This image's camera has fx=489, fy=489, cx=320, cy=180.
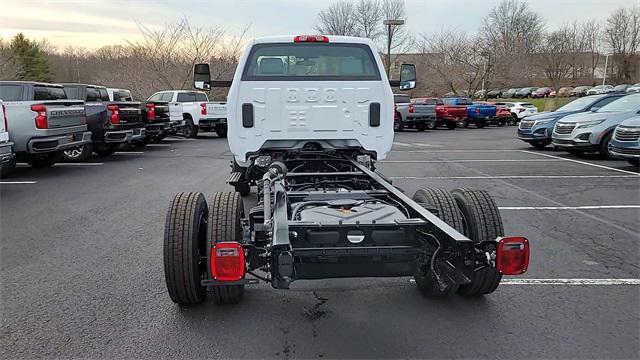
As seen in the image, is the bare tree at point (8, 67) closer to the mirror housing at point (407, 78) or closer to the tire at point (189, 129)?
the tire at point (189, 129)

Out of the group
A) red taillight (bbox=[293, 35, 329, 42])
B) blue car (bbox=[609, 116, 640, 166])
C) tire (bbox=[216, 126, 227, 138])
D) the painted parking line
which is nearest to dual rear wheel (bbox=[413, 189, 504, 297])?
the painted parking line

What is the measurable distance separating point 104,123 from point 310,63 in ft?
28.9

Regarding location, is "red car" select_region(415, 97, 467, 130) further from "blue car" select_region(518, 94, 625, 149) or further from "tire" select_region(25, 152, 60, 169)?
"tire" select_region(25, 152, 60, 169)

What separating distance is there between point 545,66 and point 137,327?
202ft

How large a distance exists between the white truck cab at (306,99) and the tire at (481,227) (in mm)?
1881

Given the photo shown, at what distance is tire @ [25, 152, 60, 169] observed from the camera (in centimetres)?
1146

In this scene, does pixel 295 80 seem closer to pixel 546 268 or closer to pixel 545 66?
pixel 546 268

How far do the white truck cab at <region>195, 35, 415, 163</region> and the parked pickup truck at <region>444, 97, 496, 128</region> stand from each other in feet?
82.6

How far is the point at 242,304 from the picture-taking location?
4.00 m

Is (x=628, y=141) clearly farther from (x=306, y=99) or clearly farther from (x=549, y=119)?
(x=306, y=99)

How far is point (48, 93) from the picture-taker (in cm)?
1081

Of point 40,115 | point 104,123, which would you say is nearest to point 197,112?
point 104,123

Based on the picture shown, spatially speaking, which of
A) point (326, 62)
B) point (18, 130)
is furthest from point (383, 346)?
point (18, 130)

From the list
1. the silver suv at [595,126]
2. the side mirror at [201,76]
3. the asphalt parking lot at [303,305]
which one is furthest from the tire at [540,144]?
the side mirror at [201,76]
